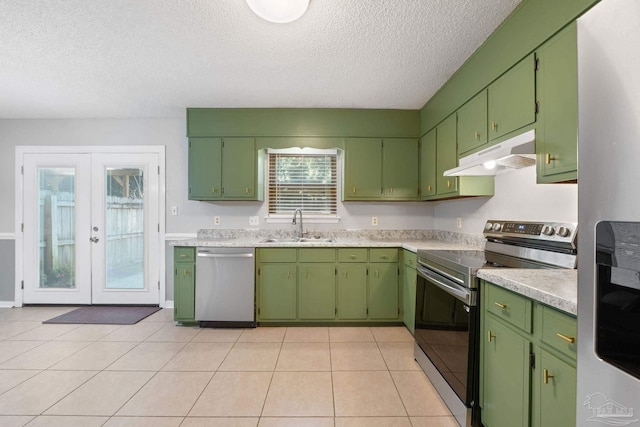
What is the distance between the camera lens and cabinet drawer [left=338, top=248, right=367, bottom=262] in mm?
2994

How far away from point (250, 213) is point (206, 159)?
832mm

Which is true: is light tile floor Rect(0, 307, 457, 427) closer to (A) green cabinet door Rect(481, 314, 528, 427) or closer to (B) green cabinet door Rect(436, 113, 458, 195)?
(A) green cabinet door Rect(481, 314, 528, 427)

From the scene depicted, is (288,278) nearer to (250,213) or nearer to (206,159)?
(250,213)

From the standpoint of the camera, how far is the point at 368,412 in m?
1.72

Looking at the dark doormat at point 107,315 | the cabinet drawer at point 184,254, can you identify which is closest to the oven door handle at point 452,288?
the cabinet drawer at point 184,254

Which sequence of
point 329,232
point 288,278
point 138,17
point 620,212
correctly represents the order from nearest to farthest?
point 620,212 < point 138,17 < point 288,278 < point 329,232

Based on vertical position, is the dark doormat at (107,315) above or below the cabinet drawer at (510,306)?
below

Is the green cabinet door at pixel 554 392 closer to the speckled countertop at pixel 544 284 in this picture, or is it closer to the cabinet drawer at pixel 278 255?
the speckled countertop at pixel 544 284

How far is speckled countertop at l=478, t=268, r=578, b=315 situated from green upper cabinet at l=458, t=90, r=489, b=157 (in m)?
1.07

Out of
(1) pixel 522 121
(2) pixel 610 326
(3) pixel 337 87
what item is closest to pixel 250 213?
(3) pixel 337 87

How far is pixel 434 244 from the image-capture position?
290 cm

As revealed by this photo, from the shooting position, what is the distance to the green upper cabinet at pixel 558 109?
1.33 meters

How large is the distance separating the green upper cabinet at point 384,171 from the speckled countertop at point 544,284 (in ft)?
6.36

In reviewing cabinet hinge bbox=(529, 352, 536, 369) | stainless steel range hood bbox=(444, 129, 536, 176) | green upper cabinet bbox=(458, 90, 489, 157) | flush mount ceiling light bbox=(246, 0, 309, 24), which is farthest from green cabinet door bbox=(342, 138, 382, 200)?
cabinet hinge bbox=(529, 352, 536, 369)
